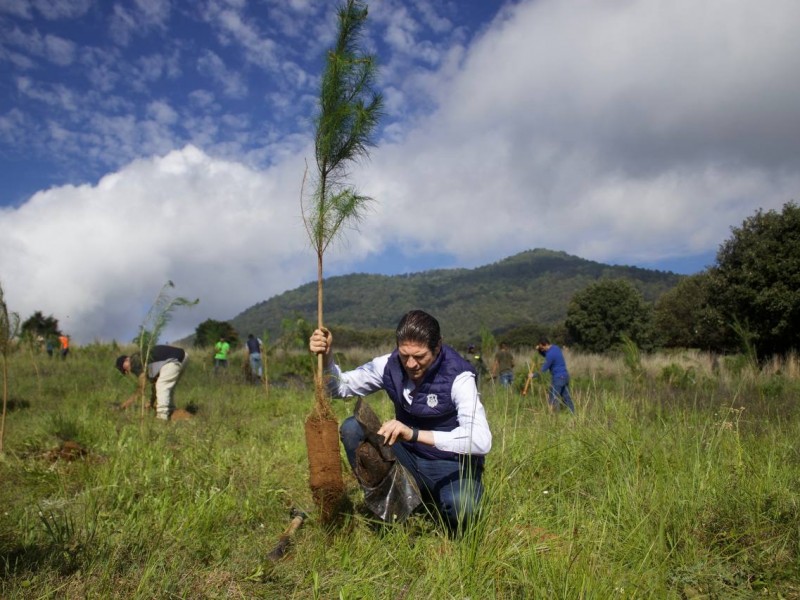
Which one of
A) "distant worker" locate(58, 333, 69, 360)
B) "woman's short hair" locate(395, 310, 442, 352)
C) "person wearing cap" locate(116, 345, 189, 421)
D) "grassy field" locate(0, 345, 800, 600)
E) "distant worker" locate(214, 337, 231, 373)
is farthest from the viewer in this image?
"distant worker" locate(58, 333, 69, 360)

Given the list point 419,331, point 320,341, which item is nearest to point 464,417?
point 419,331

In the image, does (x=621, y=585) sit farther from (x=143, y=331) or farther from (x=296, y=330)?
(x=296, y=330)

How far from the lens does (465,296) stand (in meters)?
148

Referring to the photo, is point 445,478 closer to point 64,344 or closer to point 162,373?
point 162,373

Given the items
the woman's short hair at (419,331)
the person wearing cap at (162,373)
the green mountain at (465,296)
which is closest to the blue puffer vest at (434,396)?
the woman's short hair at (419,331)

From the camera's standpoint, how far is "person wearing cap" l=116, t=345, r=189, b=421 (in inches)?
275

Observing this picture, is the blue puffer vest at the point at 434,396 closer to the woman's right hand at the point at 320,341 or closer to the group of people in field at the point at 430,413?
the group of people in field at the point at 430,413

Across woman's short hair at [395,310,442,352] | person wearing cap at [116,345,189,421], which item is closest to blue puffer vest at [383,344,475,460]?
woman's short hair at [395,310,442,352]

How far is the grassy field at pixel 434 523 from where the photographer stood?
227cm

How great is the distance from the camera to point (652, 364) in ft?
47.2

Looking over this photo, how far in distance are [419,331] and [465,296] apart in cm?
14579

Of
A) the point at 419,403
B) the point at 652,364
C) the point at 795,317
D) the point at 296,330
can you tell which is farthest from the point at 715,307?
the point at 419,403

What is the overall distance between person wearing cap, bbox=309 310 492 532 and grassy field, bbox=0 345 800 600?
0.61 feet

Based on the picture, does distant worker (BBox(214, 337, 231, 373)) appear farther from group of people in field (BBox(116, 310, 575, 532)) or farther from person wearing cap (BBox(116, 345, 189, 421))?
group of people in field (BBox(116, 310, 575, 532))
